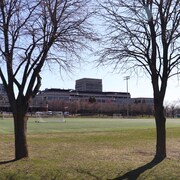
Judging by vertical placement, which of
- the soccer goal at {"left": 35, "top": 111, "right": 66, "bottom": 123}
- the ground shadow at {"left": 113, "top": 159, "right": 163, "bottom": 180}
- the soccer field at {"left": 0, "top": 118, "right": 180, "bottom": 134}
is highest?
the soccer goal at {"left": 35, "top": 111, "right": 66, "bottom": 123}

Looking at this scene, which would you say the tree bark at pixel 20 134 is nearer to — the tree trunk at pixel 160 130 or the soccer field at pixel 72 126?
the tree trunk at pixel 160 130

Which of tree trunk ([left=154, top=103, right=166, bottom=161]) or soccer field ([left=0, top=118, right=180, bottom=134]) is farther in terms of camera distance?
soccer field ([left=0, top=118, right=180, bottom=134])

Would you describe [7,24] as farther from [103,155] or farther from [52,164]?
[103,155]

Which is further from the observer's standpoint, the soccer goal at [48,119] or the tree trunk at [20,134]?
the soccer goal at [48,119]

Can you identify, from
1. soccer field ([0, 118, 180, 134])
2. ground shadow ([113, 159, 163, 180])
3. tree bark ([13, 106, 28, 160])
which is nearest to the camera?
ground shadow ([113, 159, 163, 180])

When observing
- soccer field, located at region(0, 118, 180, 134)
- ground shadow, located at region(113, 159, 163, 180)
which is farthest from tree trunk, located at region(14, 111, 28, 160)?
soccer field, located at region(0, 118, 180, 134)

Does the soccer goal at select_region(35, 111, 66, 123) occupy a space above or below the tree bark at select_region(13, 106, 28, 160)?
above

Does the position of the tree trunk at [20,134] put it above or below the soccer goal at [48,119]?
below

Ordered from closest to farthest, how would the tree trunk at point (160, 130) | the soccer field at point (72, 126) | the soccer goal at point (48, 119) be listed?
the tree trunk at point (160, 130) < the soccer field at point (72, 126) < the soccer goal at point (48, 119)

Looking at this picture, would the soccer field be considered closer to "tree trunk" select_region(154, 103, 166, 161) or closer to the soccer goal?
the soccer goal

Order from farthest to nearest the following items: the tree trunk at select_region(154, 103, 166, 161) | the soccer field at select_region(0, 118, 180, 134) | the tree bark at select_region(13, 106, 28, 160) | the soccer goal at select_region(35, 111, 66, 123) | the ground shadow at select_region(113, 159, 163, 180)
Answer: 1. the soccer goal at select_region(35, 111, 66, 123)
2. the soccer field at select_region(0, 118, 180, 134)
3. the tree trunk at select_region(154, 103, 166, 161)
4. the tree bark at select_region(13, 106, 28, 160)
5. the ground shadow at select_region(113, 159, 163, 180)

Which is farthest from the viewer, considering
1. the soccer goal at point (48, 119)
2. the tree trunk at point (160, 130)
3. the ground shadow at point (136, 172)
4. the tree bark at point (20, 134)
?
the soccer goal at point (48, 119)

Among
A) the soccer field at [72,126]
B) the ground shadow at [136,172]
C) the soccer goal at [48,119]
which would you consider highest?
the soccer goal at [48,119]

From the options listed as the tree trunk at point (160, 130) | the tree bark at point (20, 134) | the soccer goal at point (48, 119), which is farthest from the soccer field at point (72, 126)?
the tree trunk at point (160, 130)
